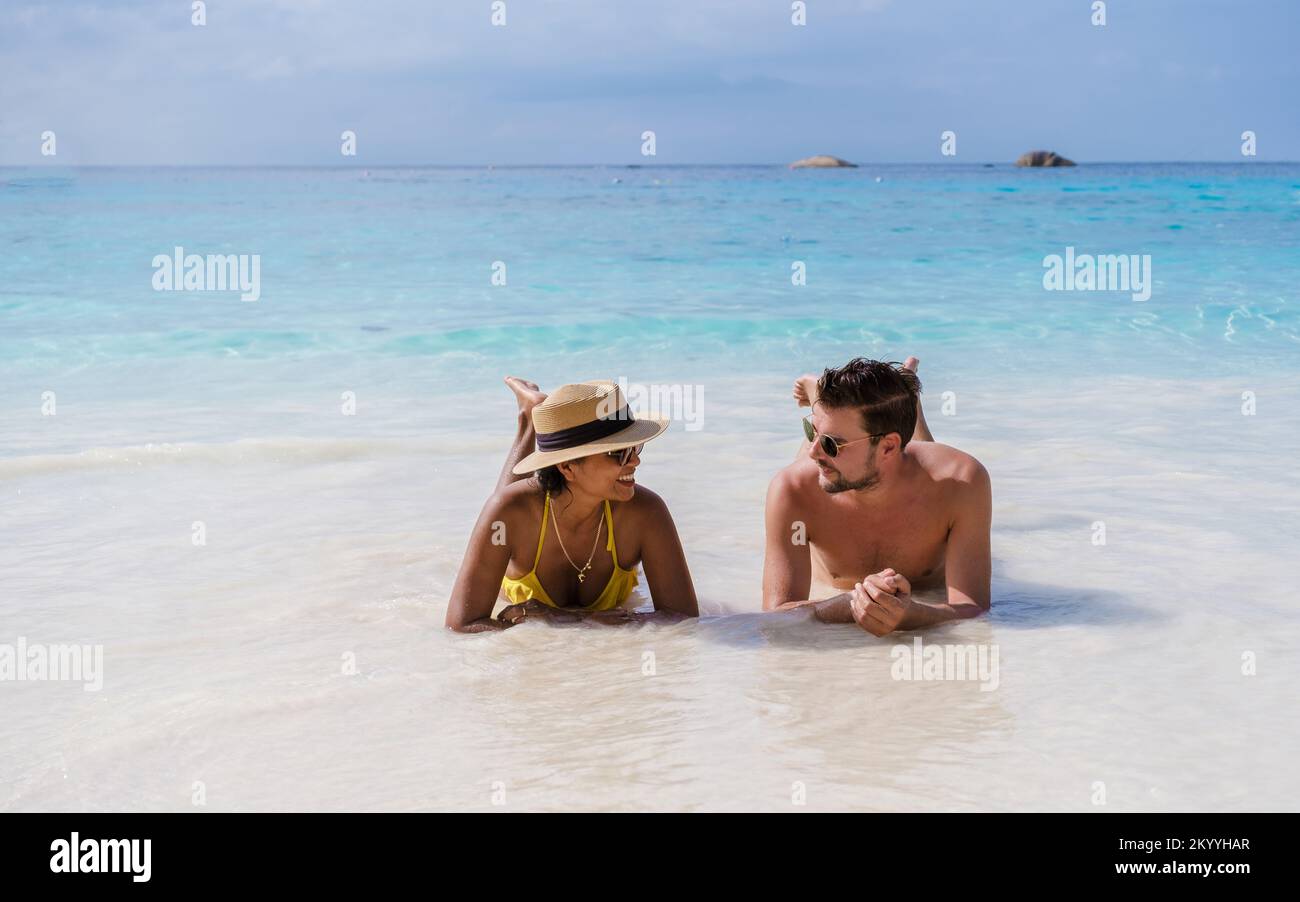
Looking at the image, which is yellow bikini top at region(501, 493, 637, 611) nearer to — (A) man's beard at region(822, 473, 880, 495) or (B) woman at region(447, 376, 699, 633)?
(B) woman at region(447, 376, 699, 633)

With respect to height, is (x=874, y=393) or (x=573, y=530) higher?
(x=874, y=393)

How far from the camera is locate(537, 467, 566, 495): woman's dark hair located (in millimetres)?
4422

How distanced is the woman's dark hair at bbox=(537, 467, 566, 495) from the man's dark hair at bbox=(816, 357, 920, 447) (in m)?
0.99

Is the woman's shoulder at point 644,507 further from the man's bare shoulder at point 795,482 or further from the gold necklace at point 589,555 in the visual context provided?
the man's bare shoulder at point 795,482

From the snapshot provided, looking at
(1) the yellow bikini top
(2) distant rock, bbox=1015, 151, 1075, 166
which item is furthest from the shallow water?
(2) distant rock, bbox=1015, 151, 1075, 166

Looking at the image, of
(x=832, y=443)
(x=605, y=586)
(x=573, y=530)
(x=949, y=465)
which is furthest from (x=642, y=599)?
(x=949, y=465)

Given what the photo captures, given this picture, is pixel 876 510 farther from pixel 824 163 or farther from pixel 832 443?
pixel 824 163

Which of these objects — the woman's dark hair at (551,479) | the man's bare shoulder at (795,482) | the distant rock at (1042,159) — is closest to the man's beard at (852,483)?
the man's bare shoulder at (795,482)

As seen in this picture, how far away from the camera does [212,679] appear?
4.14m

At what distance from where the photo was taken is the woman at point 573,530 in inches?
169

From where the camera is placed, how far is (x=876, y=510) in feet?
15.4

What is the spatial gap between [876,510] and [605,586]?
1.10m
